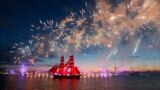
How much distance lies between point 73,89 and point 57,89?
7059 mm

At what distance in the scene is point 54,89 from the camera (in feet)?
393

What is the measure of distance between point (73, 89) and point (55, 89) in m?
7.78

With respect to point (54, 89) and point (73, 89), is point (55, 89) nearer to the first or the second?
point (54, 89)

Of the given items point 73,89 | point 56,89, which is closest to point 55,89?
point 56,89

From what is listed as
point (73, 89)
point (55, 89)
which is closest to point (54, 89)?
point (55, 89)

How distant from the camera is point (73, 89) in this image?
399ft

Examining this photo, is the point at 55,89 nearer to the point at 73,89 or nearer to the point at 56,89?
the point at 56,89

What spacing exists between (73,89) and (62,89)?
4894 mm

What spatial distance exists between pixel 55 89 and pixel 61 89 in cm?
256

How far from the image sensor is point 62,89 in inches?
4727

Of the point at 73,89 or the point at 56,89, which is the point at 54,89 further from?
the point at 73,89

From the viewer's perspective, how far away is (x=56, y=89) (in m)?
120

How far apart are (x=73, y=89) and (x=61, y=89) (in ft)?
17.1

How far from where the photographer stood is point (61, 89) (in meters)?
120
